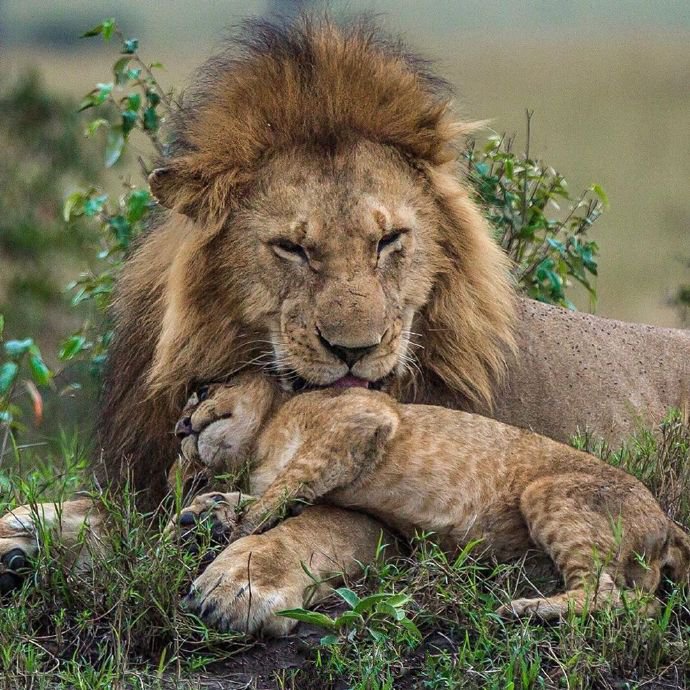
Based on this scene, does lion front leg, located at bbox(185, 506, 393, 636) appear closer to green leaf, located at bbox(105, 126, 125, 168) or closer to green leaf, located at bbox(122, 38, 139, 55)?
green leaf, located at bbox(105, 126, 125, 168)

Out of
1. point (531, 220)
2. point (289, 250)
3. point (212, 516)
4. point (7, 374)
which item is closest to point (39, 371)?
point (7, 374)

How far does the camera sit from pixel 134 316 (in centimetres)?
467

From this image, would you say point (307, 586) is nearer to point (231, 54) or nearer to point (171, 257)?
point (171, 257)

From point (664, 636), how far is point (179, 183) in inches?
74.2

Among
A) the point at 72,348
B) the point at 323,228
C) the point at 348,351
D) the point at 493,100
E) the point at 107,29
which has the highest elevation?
the point at 107,29

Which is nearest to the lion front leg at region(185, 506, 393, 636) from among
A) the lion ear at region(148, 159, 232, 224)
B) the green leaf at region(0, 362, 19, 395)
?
the lion ear at region(148, 159, 232, 224)

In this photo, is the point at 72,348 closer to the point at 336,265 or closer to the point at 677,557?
the point at 336,265

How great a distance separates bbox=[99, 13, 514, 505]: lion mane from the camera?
428 centimetres

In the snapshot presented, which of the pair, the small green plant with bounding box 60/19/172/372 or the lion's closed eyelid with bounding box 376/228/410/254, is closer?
the lion's closed eyelid with bounding box 376/228/410/254

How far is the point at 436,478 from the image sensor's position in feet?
12.8

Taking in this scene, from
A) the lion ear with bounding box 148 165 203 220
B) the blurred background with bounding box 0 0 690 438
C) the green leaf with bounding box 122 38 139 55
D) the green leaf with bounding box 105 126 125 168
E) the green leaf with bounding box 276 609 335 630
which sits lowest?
the blurred background with bounding box 0 0 690 438

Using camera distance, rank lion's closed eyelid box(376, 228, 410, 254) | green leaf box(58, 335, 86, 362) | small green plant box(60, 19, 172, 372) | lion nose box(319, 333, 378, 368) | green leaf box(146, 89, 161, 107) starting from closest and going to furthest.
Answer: lion nose box(319, 333, 378, 368)
lion's closed eyelid box(376, 228, 410, 254)
green leaf box(58, 335, 86, 362)
small green plant box(60, 19, 172, 372)
green leaf box(146, 89, 161, 107)

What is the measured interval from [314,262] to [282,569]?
34.8 inches

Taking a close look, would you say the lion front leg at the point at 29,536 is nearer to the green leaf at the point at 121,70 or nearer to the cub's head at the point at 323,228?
the cub's head at the point at 323,228
